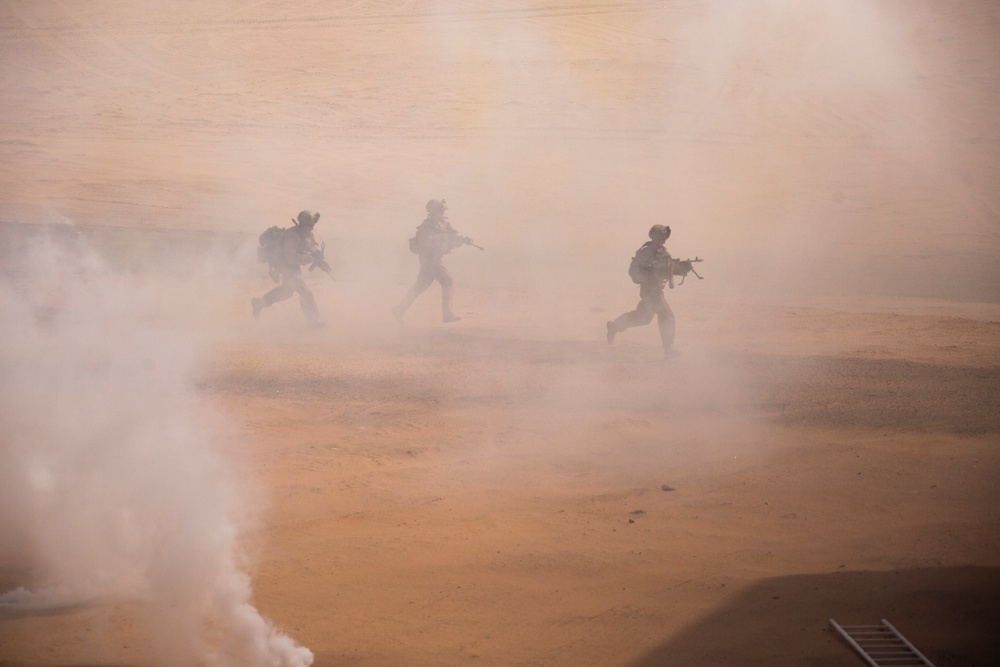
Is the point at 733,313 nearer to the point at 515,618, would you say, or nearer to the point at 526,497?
the point at 526,497

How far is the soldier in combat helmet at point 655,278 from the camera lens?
38.1 ft

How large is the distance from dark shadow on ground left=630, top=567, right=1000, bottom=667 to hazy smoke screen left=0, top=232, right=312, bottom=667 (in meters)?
2.48

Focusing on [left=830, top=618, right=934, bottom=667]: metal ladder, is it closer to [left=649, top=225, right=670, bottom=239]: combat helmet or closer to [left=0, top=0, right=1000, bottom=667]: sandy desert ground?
[left=0, top=0, right=1000, bottom=667]: sandy desert ground

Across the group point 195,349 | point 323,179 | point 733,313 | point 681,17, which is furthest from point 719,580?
point 681,17

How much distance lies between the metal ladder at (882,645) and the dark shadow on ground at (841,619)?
0.06 m

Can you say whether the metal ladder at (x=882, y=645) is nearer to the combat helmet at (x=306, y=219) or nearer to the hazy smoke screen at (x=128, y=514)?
the hazy smoke screen at (x=128, y=514)

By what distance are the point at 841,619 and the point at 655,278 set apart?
6.24 metres

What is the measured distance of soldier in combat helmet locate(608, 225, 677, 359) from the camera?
38.1 ft

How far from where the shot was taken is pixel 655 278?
11680 mm

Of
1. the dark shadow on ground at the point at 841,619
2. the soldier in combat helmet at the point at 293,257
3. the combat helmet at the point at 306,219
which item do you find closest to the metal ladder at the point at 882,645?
the dark shadow on ground at the point at 841,619

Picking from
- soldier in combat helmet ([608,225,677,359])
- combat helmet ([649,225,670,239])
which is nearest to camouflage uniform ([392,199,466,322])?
soldier in combat helmet ([608,225,677,359])

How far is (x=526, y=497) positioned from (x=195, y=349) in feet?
20.1

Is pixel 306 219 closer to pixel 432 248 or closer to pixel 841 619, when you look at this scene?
pixel 432 248

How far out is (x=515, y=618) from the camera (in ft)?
19.6
